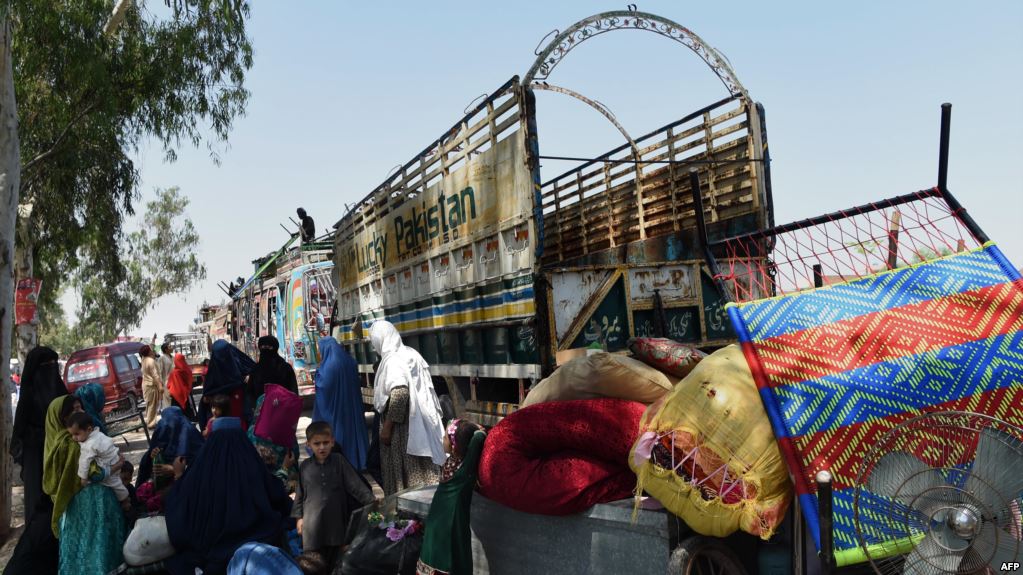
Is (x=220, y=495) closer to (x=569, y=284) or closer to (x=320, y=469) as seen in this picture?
(x=320, y=469)

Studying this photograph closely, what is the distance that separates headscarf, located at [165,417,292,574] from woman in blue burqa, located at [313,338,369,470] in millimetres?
1670

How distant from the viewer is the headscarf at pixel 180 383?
10492 mm

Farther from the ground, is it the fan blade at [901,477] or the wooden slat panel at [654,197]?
the wooden slat panel at [654,197]

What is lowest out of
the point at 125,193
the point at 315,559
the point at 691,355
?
the point at 315,559

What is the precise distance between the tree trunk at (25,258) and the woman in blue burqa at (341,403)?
26.2 ft

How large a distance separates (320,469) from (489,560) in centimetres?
108

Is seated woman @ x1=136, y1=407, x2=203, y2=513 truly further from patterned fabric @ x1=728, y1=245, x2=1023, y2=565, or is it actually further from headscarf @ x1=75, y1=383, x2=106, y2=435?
patterned fabric @ x1=728, y1=245, x2=1023, y2=565

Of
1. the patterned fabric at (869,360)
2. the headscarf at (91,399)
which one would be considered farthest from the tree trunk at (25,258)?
the patterned fabric at (869,360)

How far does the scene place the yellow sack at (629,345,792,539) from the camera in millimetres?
2758

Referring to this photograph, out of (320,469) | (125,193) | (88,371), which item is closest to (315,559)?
(320,469)

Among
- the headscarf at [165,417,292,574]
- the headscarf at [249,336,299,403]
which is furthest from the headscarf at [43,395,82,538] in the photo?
the headscarf at [249,336,299,403]

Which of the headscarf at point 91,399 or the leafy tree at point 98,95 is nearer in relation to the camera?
the headscarf at point 91,399

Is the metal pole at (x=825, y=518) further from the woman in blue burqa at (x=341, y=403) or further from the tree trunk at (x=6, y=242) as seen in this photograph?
the tree trunk at (x=6, y=242)

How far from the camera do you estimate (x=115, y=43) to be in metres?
11.4
